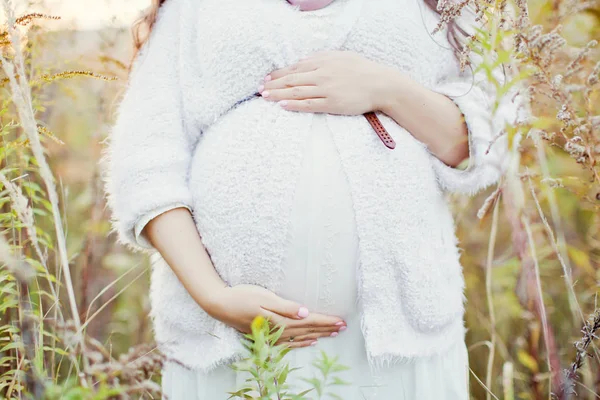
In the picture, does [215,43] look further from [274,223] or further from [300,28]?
[274,223]

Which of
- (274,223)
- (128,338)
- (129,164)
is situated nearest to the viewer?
(274,223)

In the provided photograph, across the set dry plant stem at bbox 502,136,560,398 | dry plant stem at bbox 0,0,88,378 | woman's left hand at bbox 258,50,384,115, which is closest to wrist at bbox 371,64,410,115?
woman's left hand at bbox 258,50,384,115

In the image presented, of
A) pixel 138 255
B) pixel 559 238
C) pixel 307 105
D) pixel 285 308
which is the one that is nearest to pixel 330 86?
pixel 307 105

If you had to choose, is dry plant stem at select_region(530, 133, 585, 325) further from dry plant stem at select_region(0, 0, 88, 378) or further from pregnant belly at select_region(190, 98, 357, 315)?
dry plant stem at select_region(0, 0, 88, 378)

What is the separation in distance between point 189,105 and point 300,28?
0.29 metres

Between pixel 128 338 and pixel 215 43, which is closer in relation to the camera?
pixel 215 43

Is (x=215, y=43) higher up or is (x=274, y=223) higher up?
(x=215, y=43)

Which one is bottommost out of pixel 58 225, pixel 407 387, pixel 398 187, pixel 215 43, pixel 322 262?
pixel 407 387

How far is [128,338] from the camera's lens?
2.56 m

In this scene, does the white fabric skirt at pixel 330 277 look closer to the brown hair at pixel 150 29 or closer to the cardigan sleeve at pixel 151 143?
the cardigan sleeve at pixel 151 143

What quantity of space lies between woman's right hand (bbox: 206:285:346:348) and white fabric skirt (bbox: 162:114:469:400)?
0.03m

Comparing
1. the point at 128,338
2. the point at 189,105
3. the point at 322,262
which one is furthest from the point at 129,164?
the point at 128,338

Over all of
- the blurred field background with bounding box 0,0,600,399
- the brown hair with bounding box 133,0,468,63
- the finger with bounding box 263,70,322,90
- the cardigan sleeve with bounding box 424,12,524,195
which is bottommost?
the blurred field background with bounding box 0,0,600,399

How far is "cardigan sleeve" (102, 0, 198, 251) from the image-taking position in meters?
1.33
